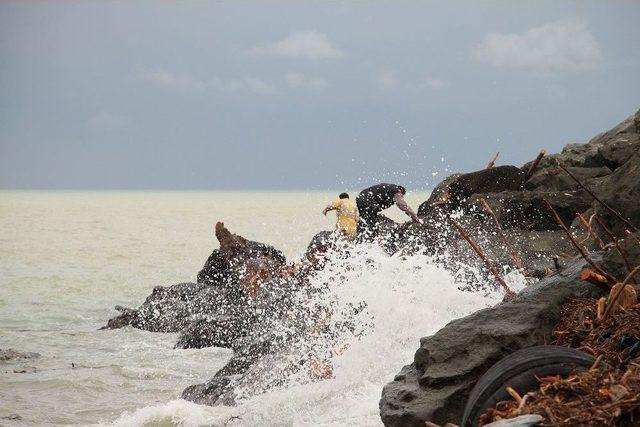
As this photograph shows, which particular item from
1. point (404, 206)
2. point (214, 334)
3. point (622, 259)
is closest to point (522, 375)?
point (622, 259)

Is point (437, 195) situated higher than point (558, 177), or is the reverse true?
point (558, 177)

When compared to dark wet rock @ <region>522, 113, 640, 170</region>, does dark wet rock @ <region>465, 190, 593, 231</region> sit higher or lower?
lower

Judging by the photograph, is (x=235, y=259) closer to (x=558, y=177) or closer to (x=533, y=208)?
(x=533, y=208)

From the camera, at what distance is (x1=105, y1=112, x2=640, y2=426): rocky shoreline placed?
253 inches

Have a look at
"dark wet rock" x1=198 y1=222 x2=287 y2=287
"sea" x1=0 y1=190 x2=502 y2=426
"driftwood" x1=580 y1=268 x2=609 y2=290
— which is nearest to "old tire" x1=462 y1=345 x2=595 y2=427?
"driftwood" x1=580 y1=268 x2=609 y2=290

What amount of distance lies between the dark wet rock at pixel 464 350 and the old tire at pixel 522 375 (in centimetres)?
139

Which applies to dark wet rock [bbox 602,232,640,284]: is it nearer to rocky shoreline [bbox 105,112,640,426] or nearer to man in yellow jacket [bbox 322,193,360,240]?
rocky shoreline [bbox 105,112,640,426]

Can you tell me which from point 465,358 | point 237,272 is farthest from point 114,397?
point 465,358

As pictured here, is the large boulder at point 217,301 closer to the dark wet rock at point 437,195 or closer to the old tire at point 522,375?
the dark wet rock at point 437,195

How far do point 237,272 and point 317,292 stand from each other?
5673 millimetres

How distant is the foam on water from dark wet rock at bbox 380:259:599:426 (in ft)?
5.74

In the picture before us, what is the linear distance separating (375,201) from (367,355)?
9663 mm

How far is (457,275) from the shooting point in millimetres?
13562

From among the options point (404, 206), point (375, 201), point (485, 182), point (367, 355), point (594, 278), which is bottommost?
point (367, 355)
